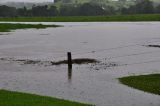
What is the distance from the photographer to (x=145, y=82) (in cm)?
2886

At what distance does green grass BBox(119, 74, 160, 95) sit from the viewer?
87.3 feet

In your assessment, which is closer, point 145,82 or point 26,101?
point 26,101

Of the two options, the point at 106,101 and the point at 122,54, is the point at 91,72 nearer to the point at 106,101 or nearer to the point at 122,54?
the point at 106,101

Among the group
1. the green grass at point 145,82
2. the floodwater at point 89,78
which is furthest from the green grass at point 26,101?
the green grass at point 145,82

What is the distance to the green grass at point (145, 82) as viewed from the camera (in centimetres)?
2662

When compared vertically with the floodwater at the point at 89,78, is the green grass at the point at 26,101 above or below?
above

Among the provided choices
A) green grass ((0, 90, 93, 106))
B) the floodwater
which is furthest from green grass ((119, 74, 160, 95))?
green grass ((0, 90, 93, 106))

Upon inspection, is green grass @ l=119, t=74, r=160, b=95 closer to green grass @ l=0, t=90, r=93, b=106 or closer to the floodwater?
the floodwater

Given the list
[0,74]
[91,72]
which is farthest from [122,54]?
[0,74]

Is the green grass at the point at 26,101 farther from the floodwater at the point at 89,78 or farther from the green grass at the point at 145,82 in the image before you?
the green grass at the point at 145,82

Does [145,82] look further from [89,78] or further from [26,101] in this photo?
[26,101]

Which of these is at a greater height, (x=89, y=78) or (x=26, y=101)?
(x=26, y=101)

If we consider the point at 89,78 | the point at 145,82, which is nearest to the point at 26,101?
the point at 145,82

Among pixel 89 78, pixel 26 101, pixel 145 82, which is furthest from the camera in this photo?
pixel 89 78
